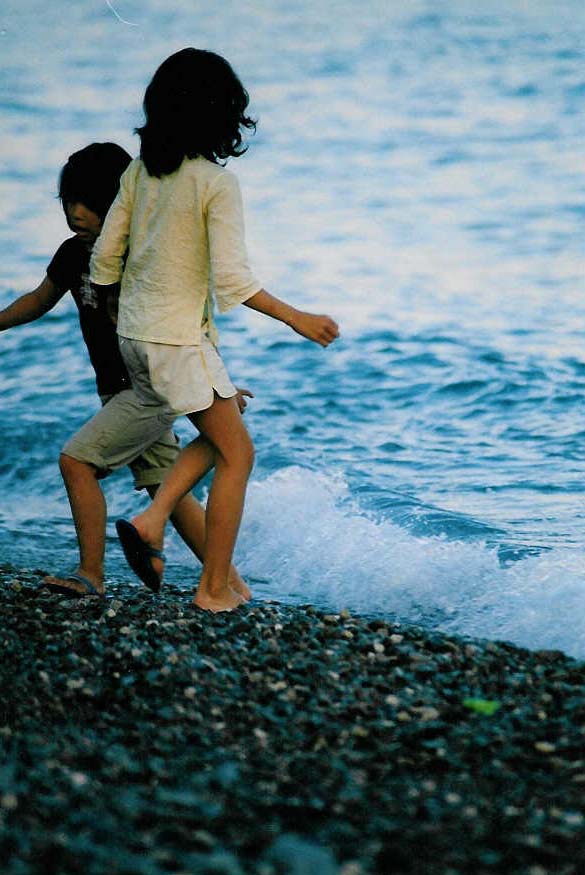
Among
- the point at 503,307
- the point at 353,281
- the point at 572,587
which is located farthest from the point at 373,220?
the point at 572,587

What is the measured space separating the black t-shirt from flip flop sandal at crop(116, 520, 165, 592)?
58 cm

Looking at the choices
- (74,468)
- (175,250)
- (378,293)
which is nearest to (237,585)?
(74,468)

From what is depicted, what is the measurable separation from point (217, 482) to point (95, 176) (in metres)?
1.16

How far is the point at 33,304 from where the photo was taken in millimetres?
4816

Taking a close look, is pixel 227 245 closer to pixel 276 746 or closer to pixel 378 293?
pixel 276 746

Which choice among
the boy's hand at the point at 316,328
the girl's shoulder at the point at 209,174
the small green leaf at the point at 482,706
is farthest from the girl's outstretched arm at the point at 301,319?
the small green leaf at the point at 482,706

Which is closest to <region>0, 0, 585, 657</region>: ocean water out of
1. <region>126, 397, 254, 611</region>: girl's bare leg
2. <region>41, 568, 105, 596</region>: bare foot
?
<region>41, 568, 105, 596</region>: bare foot

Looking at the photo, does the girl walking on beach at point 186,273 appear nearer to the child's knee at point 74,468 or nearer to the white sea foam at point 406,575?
the child's knee at point 74,468

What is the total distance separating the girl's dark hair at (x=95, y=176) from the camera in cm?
448

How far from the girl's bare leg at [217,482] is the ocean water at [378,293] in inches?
63.7

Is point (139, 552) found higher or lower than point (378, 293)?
higher

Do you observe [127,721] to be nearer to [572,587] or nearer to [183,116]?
[183,116]

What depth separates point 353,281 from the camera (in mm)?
15367

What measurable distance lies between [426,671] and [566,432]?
654 cm
